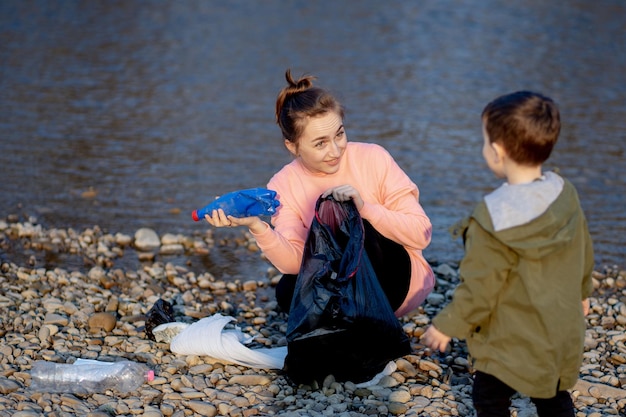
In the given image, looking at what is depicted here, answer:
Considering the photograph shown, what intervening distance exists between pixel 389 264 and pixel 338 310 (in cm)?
61

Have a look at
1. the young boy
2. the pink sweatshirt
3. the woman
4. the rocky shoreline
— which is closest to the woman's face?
the woman

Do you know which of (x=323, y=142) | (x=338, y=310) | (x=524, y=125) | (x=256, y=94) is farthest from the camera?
(x=256, y=94)

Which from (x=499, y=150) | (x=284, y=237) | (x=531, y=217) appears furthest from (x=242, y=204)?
(x=531, y=217)

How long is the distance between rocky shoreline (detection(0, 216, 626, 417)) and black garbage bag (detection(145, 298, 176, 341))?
0.26 ft

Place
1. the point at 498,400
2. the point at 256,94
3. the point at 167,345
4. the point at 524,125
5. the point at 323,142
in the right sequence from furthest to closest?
the point at 256,94 → the point at 167,345 → the point at 323,142 → the point at 498,400 → the point at 524,125

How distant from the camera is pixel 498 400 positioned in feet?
10.8

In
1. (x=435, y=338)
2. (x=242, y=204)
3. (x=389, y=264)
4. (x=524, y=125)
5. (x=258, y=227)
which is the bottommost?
(x=389, y=264)

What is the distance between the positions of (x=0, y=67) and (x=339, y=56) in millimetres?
5657

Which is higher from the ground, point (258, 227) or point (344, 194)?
point (344, 194)

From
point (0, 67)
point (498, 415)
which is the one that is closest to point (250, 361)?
point (498, 415)

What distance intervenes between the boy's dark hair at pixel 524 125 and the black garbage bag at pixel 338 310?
1.18m

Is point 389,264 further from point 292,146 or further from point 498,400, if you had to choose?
point 498,400

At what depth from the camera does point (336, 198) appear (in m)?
4.13

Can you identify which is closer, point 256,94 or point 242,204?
point 242,204
